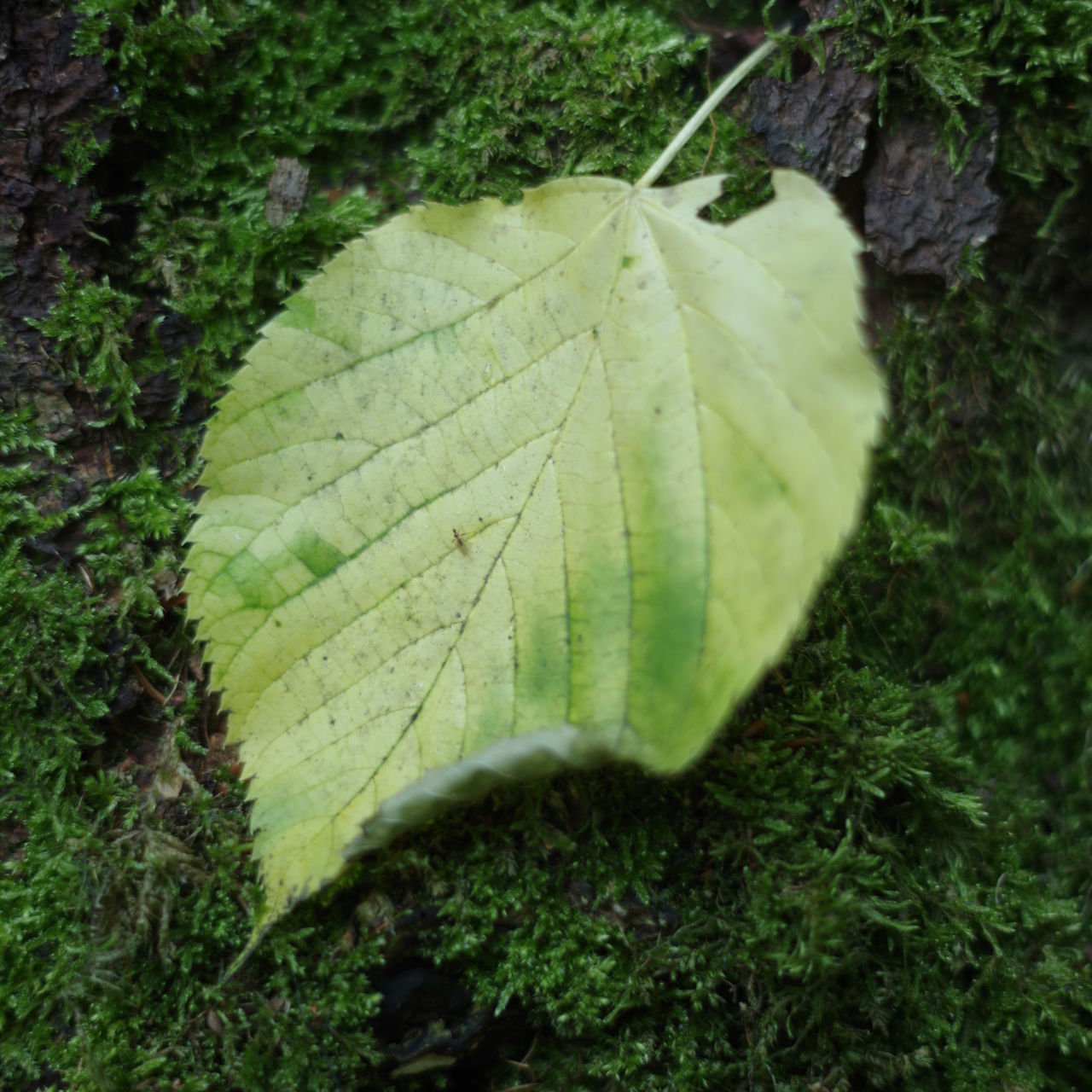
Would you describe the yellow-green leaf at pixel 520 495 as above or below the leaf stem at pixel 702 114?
below

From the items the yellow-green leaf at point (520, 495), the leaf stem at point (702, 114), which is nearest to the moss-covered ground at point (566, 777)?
the leaf stem at point (702, 114)

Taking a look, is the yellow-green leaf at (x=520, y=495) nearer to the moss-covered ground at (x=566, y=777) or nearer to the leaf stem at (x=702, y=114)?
the leaf stem at (x=702, y=114)

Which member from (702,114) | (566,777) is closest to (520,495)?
(566,777)

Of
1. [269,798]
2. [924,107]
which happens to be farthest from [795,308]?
[269,798]

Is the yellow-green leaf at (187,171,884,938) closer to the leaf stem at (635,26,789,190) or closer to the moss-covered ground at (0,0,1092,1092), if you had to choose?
the leaf stem at (635,26,789,190)

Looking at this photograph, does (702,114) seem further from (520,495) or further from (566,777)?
(566,777)

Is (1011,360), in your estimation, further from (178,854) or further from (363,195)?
(178,854)

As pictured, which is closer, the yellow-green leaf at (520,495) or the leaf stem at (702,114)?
the yellow-green leaf at (520,495)
